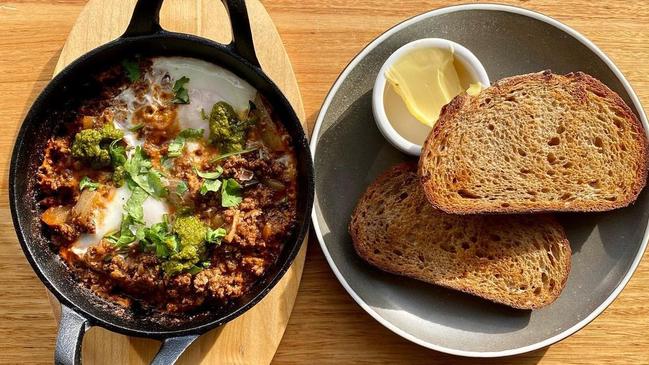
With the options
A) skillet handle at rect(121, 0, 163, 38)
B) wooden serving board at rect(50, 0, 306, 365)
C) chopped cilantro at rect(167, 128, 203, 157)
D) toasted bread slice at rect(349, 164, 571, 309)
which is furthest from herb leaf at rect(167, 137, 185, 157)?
toasted bread slice at rect(349, 164, 571, 309)

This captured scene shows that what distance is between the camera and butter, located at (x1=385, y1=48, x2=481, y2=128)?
305 cm

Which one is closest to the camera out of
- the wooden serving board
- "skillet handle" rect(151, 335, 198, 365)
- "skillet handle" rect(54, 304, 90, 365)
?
"skillet handle" rect(54, 304, 90, 365)

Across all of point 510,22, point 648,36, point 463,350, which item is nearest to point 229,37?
point 510,22

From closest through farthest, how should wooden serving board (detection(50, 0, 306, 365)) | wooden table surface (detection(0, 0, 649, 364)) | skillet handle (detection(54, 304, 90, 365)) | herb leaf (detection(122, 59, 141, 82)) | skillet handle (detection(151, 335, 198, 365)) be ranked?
skillet handle (detection(54, 304, 90, 365)), skillet handle (detection(151, 335, 198, 365)), herb leaf (detection(122, 59, 141, 82)), wooden serving board (detection(50, 0, 306, 365)), wooden table surface (detection(0, 0, 649, 364))

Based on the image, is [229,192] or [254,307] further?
[254,307]

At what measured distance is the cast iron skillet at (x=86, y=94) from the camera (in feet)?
8.68

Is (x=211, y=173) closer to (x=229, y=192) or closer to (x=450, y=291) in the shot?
(x=229, y=192)

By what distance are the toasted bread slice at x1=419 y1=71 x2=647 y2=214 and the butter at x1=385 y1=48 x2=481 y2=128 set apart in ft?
0.28

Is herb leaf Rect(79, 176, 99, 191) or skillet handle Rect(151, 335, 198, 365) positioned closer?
skillet handle Rect(151, 335, 198, 365)

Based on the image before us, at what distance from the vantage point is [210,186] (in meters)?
2.76

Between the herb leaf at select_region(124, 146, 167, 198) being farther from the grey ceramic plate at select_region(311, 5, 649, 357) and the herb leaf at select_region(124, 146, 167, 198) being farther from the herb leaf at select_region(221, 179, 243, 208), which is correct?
the grey ceramic plate at select_region(311, 5, 649, 357)

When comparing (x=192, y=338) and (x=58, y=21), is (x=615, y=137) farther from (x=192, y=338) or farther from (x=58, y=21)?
(x=58, y=21)

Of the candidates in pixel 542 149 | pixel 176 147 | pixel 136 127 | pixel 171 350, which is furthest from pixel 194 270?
pixel 542 149

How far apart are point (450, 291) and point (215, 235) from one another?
1.00 metres
